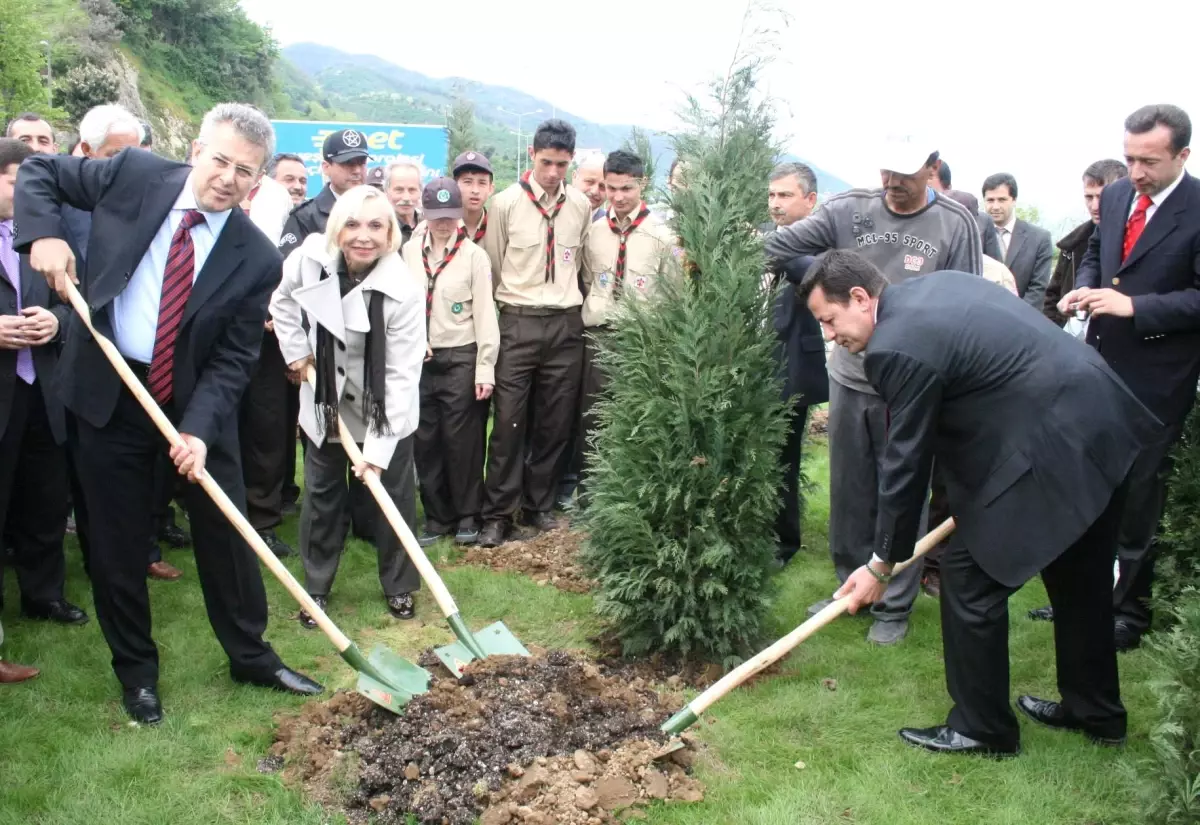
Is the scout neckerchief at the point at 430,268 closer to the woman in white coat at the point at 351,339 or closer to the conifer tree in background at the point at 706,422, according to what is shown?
the woman in white coat at the point at 351,339

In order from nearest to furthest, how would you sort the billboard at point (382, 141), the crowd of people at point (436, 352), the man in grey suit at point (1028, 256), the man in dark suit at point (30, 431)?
the crowd of people at point (436, 352) < the man in dark suit at point (30, 431) < the man in grey suit at point (1028, 256) < the billboard at point (382, 141)

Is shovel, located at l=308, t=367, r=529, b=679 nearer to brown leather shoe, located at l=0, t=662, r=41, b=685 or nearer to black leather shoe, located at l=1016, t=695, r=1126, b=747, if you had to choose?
brown leather shoe, located at l=0, t=662, r=41, b=685

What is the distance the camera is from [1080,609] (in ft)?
13.8

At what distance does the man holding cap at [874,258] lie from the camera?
5.23 m

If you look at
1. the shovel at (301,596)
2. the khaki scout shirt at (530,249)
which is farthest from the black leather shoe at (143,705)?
the khaki scout shirt at (530,249)

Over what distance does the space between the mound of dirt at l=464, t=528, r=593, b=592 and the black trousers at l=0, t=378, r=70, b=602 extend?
2.57 m

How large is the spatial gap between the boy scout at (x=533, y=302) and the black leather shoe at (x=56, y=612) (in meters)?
2.75

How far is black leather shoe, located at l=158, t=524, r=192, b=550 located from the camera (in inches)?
262

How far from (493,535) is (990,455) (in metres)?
4.01

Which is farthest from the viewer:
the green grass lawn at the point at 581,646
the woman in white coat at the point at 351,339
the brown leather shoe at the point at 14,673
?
the woman in white coat at the point at 351,339

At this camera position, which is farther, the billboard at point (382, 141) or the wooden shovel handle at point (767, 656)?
the billboard at point (382, 141)

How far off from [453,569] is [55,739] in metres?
2.74

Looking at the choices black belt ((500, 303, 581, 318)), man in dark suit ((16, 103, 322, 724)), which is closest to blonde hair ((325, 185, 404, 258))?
man in dark suit ((16, 103, 322, 724))

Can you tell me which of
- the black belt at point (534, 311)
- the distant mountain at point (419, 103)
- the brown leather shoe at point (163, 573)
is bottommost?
Result: the brown leather shoe at point (163, 573)
